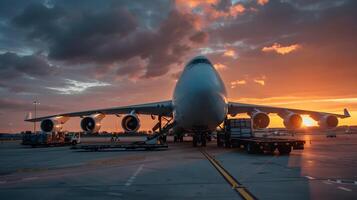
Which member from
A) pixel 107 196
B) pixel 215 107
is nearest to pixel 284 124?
pixel 215 107

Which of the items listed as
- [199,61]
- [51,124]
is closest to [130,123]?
[199,61]

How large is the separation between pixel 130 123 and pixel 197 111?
9621mm

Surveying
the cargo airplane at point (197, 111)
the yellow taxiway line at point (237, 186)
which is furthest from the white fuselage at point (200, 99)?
the yellow taxiway line at point (237, 186)

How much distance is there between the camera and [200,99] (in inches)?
835

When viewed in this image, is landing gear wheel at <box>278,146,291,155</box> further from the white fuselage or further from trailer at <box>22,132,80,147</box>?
trailer at <box>22,132,80,147</box>

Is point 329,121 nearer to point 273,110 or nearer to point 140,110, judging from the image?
point 273,110

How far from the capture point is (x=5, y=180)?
10602mm

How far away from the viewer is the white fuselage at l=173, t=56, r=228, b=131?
21.3 metres

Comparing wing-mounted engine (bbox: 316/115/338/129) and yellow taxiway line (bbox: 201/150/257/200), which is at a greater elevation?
wing-mounted engine (bbox: 316/115/338/129)

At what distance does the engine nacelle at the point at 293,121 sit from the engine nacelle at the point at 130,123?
12408 millimetres

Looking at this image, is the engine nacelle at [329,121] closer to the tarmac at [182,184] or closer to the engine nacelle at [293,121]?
the engine nacelle at [293,121]

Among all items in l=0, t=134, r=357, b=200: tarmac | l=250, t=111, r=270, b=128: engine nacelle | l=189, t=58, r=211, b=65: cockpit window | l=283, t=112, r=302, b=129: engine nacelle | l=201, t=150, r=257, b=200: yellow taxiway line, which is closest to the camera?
l=201, t=150, r=257, b=200: yellow taxiway line

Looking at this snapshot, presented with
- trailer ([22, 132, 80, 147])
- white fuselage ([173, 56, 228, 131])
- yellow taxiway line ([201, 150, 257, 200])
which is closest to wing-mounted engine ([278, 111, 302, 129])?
white fuselage ([173, 56, 228, 131])

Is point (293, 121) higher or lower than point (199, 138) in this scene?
higher
